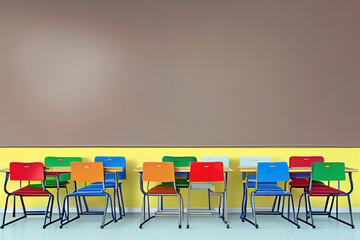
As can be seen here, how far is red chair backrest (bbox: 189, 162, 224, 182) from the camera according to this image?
12.2 ft

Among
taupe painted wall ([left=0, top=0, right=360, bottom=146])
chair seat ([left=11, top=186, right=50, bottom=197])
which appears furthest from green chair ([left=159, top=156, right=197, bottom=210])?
chair seat ([left=11, top=186, right=50, bottom=197])

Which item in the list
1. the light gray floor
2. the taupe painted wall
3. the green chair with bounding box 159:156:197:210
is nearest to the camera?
the light gray floor

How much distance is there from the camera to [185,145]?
15.6 ft

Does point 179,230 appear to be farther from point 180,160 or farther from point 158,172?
point 180,160

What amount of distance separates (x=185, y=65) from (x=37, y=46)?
8.01 feet

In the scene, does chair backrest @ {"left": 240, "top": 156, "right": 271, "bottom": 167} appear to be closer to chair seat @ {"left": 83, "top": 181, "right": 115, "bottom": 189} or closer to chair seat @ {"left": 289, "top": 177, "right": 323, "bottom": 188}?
→ chair seat @ {"left": 289, "top": 177, "right": 323, "bottom": 188}

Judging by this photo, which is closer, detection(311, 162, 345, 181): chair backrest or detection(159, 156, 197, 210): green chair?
detection(311, 162, 345, 181): chair backrest

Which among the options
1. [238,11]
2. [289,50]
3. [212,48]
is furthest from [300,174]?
[238,11]

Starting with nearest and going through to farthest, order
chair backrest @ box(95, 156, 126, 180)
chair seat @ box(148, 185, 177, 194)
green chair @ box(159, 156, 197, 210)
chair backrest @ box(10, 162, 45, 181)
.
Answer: chair backrest @ box(10, 162, 45, 181) → chair seat @ box(148, 185, 177, 194) → green chair @ box(159, 156, 197, 210) → chair backrest @ box(95, 156, 126, 180)

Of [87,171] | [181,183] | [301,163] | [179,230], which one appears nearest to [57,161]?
[87,171]

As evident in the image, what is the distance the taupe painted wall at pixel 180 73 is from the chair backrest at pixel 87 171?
42.7 inches

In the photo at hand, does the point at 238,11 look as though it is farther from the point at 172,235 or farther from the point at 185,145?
the point at 172,235

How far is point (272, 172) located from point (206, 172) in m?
0.82

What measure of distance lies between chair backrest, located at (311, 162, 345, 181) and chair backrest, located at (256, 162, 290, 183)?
1.19 ft
